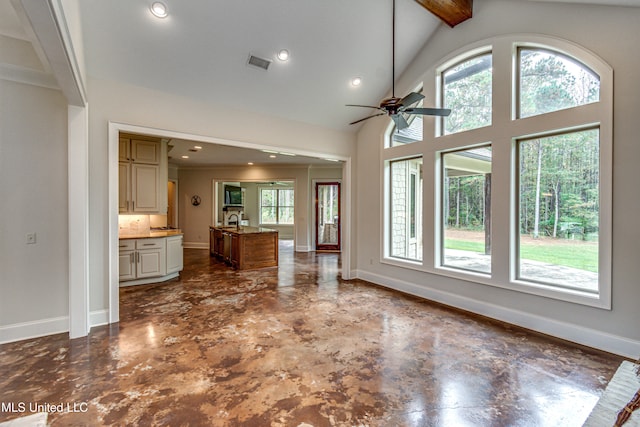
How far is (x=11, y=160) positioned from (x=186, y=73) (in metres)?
2.08

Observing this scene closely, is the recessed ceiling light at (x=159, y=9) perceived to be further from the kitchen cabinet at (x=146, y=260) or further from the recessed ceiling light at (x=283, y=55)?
the kitchen cabinet at (x=146, y=260)

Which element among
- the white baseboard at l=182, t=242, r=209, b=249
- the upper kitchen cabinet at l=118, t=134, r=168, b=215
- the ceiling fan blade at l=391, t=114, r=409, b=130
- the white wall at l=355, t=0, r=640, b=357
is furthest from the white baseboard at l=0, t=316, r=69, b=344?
the white baseboard at l=182, t=242, r=209, b=249

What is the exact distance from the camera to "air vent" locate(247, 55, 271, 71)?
369 cm

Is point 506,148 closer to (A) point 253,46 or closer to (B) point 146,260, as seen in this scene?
(A) point 253,46

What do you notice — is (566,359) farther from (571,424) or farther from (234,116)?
(234,116)

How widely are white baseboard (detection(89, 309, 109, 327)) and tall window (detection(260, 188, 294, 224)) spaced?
9541 millimetres

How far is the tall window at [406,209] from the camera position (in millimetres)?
4863

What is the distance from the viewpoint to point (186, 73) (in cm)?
362

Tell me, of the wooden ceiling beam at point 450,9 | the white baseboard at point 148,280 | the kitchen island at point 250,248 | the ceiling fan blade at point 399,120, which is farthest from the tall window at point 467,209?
the white baseboard at point 148,280

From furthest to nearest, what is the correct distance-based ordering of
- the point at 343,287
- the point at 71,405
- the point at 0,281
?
1. the point at 343,287
2. the point at 0,281
3. the point at 71,405

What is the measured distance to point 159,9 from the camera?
292 centimetres

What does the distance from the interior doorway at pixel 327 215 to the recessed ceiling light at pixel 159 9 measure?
6.79 metres

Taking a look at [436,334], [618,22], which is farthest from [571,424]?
[618,22]

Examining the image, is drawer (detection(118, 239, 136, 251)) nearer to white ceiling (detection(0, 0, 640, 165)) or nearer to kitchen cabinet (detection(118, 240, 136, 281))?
kitchen cabinet (detection(118, 240, 136, 281))
